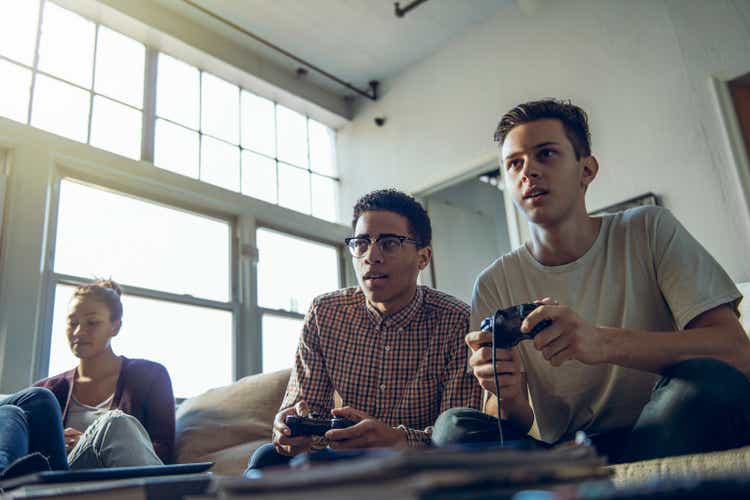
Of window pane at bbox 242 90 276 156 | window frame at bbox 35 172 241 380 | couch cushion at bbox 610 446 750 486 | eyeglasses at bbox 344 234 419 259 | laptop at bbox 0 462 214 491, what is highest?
window pane at bbox 242 90 276 156

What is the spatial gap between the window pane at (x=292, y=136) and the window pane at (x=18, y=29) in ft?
5.32

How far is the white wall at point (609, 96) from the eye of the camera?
2998 millimetres

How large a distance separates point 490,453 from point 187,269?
3.32m

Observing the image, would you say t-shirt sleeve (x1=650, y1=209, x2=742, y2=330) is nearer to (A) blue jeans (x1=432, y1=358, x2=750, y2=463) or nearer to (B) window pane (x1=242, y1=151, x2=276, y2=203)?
(A) blue jeans (x1=432, y1=358, x2=750, y2=463)

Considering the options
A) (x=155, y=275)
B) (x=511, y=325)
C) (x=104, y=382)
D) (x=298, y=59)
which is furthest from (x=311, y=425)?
(x=298, y=59)

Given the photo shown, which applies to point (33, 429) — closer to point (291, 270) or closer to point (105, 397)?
point (105, 397)

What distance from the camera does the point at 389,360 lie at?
163 cm

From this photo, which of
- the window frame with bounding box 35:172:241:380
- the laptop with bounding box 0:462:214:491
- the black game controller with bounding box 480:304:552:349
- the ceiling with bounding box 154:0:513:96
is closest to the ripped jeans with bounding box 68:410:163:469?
the laptop with bounding box 0:462:214:491

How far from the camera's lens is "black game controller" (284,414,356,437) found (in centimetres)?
126

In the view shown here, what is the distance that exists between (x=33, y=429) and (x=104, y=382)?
0.92m

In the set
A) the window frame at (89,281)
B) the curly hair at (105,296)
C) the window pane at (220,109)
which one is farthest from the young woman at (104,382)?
the window pane at (220,109)

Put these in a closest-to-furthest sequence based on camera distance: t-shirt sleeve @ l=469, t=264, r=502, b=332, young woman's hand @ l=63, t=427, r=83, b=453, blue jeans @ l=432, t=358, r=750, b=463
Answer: blue jeans @ l=432, t=358, r=750, b=463 < t-shirt sleeve @ l=469, t=264, r=502, b=332 < young woman's hand @ l=63, t=427, r=83, b=453

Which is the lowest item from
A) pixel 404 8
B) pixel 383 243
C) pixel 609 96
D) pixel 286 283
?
pixel 383 243

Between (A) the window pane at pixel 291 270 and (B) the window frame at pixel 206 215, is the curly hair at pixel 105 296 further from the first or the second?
(A) the window pane at pixel 291 270
